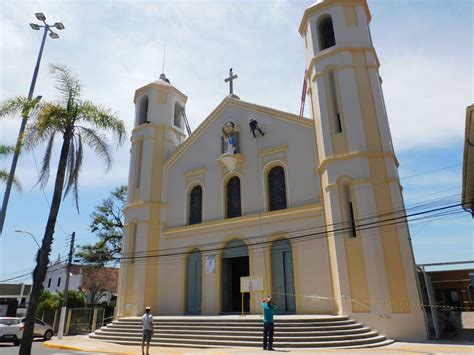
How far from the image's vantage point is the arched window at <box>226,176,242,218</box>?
18.9 meters

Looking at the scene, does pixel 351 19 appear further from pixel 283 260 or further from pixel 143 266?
pixel 143 266

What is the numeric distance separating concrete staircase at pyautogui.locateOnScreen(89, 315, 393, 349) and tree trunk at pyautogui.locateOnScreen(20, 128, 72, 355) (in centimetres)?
546

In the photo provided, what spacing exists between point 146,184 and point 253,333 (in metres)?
11.4

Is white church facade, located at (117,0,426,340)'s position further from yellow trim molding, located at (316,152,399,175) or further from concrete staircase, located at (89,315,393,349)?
concrete staircase, located at (89,315,393,349)

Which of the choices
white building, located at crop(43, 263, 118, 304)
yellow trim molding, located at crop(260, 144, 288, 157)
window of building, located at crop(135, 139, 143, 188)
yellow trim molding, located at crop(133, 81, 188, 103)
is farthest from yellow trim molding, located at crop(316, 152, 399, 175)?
white building, located at crop(43, 263, 118, 304)

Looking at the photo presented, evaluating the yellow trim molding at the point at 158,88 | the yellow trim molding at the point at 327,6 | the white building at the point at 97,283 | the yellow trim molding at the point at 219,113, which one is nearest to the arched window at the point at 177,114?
the yellow trim molding at the point at 158,88

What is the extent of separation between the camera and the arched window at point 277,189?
17.6 metres

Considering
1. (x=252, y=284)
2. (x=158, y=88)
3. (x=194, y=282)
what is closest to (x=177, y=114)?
(x=158, y=88)

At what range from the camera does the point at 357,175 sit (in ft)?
47.2

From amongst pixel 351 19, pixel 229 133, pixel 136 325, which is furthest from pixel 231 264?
pixel 351 19

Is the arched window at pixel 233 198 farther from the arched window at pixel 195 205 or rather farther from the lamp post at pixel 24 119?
the lamp post at pixel 24 119

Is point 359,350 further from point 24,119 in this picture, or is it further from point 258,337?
point 24,119

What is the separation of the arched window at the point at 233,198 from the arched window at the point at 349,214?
5.86 metres

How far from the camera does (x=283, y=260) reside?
16406 millimetres
